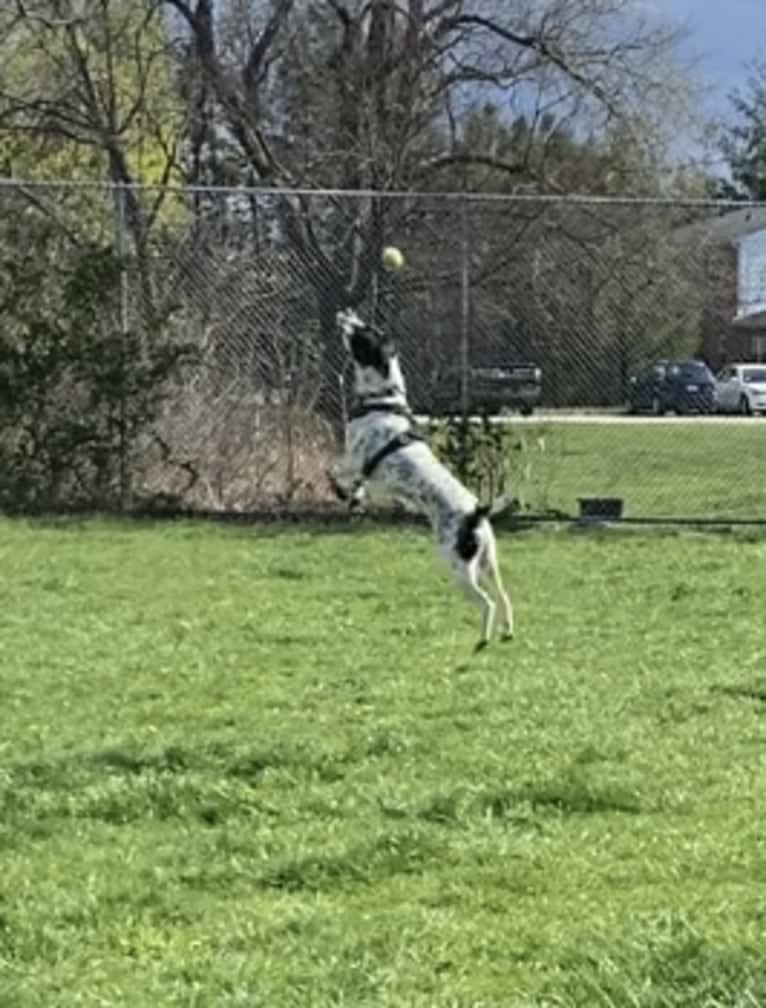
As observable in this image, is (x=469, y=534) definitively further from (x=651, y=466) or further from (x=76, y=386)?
(x=651, y=466)

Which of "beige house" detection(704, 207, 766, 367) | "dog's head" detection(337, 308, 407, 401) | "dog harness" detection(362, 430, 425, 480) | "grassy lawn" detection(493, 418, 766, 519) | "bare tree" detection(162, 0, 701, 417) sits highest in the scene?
"bare tree" detection(162, 0, 701, 417)

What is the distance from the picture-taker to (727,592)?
1050 centimetres

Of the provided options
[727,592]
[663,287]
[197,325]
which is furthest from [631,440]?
[727,592]

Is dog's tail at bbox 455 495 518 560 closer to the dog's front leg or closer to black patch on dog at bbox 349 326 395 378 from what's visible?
the dog's front leg

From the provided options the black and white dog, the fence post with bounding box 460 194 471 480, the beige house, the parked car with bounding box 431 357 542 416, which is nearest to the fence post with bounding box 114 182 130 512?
the parked car with bounding box 431 357 542 416

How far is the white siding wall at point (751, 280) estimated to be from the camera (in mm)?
15508

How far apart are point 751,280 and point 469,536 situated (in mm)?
10205

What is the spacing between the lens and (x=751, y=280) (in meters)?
15.9

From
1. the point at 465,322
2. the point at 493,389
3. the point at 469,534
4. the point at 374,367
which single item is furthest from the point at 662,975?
the point at 465,322

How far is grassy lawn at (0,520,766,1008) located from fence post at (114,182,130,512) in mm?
4167

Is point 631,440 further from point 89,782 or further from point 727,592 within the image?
point 89,782

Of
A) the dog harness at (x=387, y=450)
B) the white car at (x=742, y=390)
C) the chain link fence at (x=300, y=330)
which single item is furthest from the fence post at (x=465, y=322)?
the dog harness at (x=387, y=450)

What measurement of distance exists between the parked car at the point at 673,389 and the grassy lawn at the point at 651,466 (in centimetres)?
17

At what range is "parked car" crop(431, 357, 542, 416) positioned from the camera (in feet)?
47.7
